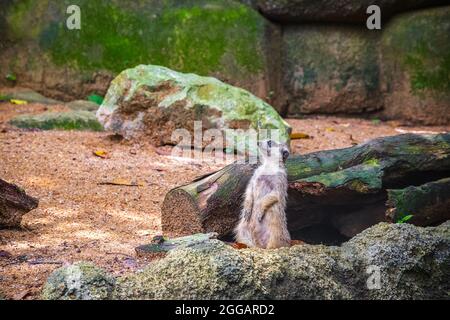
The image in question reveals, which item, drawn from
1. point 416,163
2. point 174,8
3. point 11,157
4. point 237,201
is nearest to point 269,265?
point 237,201

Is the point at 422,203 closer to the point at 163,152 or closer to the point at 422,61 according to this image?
the point at 163,152

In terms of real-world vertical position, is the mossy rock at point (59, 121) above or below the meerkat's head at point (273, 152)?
above

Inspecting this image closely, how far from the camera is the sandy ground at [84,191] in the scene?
3855 millimetres

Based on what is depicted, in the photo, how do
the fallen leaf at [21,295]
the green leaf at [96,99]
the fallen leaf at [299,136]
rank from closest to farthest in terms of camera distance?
1. the fallen leaf at [21,295]
2. the fallen leaf at [299,136]
3. the green leaf at [96,99]

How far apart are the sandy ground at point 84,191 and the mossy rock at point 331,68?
72 cm

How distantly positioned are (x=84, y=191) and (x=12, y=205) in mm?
980

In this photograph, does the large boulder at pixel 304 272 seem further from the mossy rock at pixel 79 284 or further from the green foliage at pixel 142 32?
the green foliage at pixel 142 32

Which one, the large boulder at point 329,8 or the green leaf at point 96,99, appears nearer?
the large boulder at point 329,8

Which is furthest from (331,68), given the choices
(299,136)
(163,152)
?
(163,152)

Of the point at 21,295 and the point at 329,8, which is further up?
the point at 329,8

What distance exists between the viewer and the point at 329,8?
823cm

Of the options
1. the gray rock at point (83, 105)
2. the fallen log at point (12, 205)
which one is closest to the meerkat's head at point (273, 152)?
the fallen log at point (12, 205)

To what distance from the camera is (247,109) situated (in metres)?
6.80

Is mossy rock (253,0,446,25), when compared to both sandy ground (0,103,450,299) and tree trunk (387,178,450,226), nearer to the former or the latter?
sandy ground (0,103,450,299)
